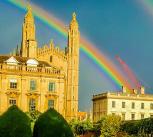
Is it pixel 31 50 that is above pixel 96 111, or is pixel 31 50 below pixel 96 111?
above

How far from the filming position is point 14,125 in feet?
115

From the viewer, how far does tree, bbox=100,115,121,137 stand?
232 ft

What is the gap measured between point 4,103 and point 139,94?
163 ft

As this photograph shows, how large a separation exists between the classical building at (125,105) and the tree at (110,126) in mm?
50503

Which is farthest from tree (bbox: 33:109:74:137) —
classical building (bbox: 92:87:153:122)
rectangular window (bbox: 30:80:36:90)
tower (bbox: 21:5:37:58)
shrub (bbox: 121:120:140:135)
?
classical building (bbox: 92:87:153:122)

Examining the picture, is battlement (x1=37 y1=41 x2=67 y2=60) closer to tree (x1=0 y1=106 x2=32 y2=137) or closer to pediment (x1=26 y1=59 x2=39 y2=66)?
pediment (x1=26 y1=59 x2=39 y2=66)

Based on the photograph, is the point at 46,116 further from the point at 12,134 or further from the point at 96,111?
the point at 96,111

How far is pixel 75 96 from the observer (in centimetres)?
10531

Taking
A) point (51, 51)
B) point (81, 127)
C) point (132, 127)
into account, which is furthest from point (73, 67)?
point (132, 127)

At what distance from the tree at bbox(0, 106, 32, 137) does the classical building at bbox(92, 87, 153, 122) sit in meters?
89.1

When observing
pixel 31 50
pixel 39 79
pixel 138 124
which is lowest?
pixel 138 124

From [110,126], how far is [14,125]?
3757 cm

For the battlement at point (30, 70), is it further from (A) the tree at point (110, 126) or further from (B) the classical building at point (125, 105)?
(B) the classical building at point (125, 105)

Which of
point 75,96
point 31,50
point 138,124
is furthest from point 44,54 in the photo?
point 138,124
